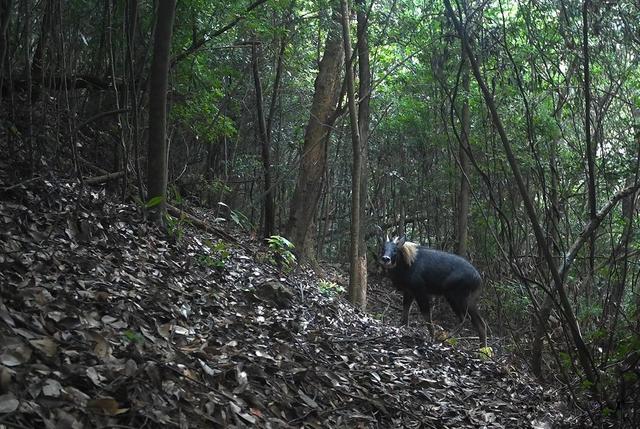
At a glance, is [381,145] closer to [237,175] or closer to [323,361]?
[237,175]

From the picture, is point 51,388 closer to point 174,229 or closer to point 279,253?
point 174,229

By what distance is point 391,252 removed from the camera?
9492 millimetres

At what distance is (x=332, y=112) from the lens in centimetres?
1016

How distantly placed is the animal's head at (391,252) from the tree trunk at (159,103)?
14.4 feet

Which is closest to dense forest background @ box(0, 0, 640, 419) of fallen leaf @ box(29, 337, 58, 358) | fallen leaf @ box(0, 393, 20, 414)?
fallen leaf @ box(29, 337, 58, 358)

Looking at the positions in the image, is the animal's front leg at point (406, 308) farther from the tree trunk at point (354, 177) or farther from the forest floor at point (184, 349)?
the forest floor at point (184, 349)

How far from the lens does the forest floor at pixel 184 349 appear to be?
277 centimetres

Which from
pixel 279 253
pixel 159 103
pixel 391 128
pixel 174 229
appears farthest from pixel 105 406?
pixel 391 128

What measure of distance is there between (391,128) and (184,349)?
1162cm

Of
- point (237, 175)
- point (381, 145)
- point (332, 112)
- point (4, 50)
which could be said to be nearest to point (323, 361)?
point (4, 50)

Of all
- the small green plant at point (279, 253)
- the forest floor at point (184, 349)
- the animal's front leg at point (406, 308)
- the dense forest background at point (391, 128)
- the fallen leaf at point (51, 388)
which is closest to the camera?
the fallen leaf at point (51, 388)

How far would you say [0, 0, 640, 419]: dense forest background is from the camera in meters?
4.53

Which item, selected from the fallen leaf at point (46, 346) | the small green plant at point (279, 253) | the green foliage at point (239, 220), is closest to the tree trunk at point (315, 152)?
the green foliage at point (239, 220)

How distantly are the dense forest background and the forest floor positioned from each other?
1.39 feet
